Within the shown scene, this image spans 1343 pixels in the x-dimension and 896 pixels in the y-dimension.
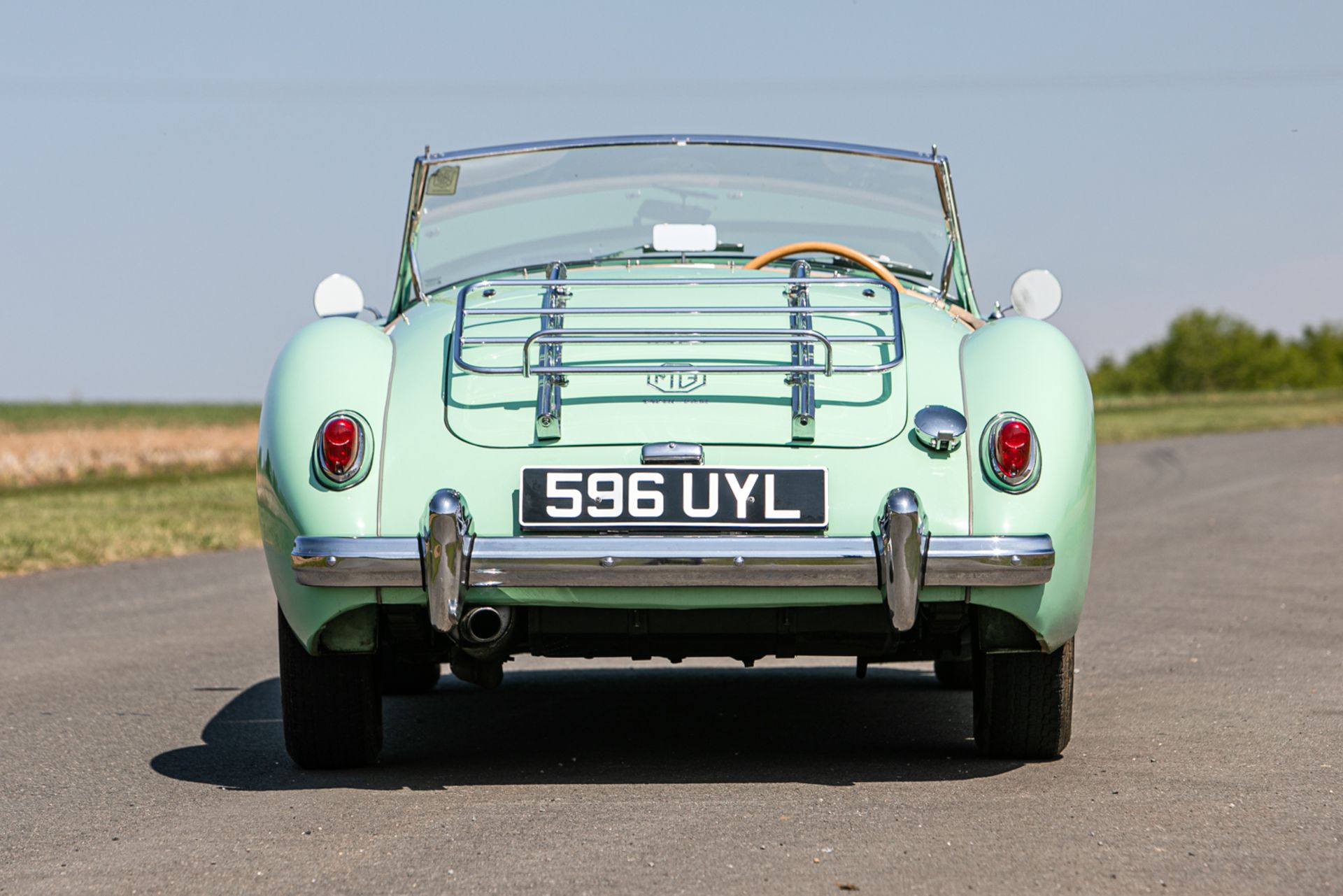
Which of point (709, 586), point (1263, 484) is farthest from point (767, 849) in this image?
point (1263, 484)

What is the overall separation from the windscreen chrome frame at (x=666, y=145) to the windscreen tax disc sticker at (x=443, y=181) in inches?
0.6

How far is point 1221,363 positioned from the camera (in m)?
140

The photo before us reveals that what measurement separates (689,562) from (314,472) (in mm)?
967

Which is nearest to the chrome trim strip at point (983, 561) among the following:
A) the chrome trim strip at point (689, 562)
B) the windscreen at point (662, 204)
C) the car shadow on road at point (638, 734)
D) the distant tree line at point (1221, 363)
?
the chrome trim strip at point (689, 562)

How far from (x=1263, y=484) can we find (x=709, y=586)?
50.5 feet

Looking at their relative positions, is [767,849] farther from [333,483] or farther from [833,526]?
[333,483]

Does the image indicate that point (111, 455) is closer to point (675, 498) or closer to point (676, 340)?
point (676, 340)

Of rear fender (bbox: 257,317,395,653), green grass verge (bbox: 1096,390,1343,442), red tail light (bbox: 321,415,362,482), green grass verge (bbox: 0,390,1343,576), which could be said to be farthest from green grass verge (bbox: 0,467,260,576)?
green grass verge (bbox: 1096,390,1343,442)

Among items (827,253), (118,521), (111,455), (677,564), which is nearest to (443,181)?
(827,253)

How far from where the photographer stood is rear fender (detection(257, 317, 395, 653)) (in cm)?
412

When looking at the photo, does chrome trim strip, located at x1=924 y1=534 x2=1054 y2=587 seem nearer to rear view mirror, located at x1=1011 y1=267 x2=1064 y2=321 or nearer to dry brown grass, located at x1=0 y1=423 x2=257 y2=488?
rear view mirror, located at x1=1011 y1=267 x2=1064 y2=321

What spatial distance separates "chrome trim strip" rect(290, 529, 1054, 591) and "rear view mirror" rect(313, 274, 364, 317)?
1405mm

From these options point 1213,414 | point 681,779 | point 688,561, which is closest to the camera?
point 688,561

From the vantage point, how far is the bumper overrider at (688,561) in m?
3.96
